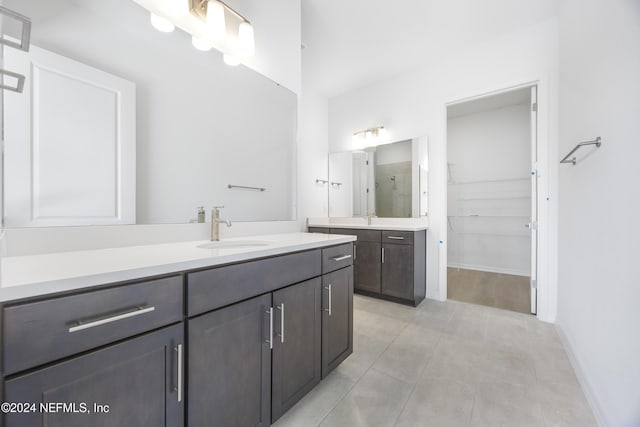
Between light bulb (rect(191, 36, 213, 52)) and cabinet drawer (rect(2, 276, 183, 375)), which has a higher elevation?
light bulb (rect(191, 36, 213, 52))

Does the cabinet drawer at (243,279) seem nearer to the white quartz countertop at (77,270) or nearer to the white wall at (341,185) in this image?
the white quartz countertop at (77,270)

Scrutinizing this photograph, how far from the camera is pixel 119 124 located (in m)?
1.12

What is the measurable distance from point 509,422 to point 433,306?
4.84 ft

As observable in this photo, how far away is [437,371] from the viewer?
1549mm

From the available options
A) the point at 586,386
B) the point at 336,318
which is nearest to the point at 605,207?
the point at 586,386

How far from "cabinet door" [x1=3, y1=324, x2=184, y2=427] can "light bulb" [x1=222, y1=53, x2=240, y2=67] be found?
154cm

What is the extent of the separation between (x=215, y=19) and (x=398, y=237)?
2283 millimetres

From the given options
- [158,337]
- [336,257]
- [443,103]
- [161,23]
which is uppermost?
[443,103]

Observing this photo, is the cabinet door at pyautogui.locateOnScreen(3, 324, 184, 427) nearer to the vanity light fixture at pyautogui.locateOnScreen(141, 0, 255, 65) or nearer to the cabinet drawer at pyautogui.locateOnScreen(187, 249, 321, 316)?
the cabinet drawer at pyautogui.locateOnScreen(187, 249, 321, 316)

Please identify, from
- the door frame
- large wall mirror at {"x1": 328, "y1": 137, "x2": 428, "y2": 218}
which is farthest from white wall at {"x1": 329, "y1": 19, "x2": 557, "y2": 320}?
large wall mirror at {"x1": 328, "y1": 137, "x2": 428, "y2": 218}

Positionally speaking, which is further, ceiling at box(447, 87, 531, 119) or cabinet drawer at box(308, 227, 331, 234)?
ceiling at box(447, 87, 531, 119)

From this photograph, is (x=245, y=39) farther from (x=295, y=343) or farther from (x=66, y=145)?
(x=295, y=343)

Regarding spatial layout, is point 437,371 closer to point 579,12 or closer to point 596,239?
point 596,239

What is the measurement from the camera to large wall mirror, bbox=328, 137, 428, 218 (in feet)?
9.50
